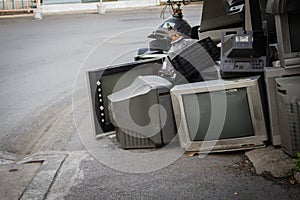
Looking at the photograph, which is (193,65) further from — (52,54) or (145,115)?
(52,54)

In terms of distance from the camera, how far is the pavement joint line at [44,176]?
4845 millimetres

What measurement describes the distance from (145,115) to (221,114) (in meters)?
0.88

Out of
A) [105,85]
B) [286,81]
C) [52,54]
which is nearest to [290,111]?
[286,81]

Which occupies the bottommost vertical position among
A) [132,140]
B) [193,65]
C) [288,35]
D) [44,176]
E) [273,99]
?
[44,176]

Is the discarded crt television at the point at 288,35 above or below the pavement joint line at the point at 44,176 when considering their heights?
above

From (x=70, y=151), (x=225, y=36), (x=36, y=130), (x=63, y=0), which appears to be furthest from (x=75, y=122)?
(x=63, y=0)

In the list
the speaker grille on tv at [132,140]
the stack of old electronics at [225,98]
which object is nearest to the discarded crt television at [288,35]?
the stack of old electronics at [225,98]

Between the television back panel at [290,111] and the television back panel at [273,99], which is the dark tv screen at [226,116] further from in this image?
the television back panel at [290,111]

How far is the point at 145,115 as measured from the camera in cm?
586

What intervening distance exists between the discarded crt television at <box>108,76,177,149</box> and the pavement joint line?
0.76 meters

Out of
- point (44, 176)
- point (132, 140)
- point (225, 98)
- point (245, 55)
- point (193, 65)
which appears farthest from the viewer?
point (193, 65)

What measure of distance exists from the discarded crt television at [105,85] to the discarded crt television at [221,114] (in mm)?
1146

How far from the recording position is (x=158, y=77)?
20.6ft

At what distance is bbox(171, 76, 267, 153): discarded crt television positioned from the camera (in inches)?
214
